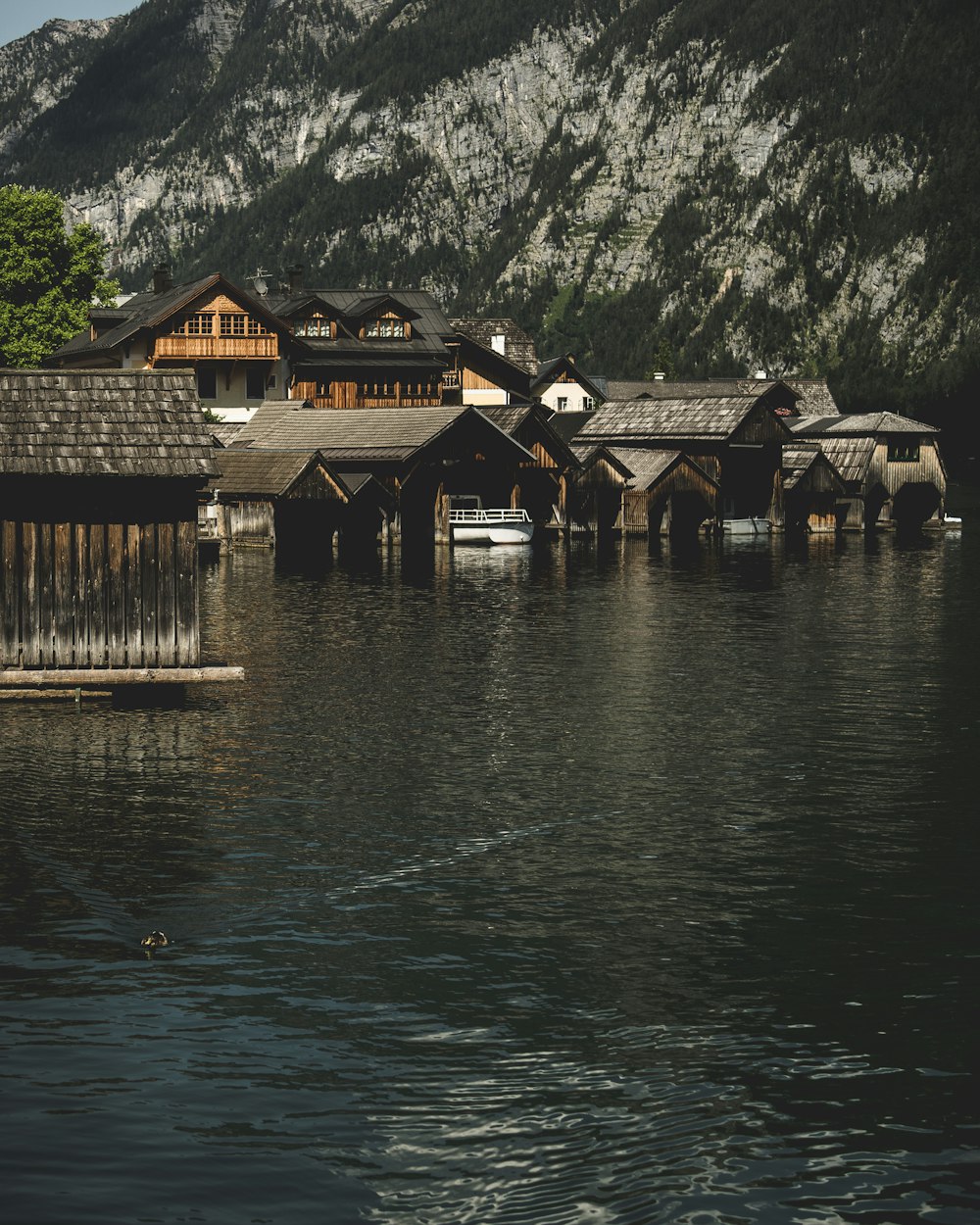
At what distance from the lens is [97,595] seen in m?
26.9

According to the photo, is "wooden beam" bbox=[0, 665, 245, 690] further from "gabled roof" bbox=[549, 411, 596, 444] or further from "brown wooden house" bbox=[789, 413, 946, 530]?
"gabled roof" bbox=[549, 411, 596, 444]

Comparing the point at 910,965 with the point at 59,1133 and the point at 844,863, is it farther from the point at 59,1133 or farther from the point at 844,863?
the point at 59,1133

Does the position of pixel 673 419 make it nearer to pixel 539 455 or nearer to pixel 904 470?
pixel 539 455

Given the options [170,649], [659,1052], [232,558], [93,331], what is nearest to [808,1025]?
[659,1052]

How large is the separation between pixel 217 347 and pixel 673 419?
25667 millimetres

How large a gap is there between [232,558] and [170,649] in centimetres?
4270

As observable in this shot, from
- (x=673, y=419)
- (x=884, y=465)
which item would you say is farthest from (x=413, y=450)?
(x=884, y=465)

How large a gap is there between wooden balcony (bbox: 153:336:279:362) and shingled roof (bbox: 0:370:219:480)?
6458cm

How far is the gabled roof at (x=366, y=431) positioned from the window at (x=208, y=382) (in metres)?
10.0

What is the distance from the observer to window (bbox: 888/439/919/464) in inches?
3831

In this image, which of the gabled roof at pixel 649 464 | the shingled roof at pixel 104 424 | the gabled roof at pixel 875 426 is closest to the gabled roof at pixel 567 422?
the gabled roof at pixel 875 426

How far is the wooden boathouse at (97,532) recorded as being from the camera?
26.7 m

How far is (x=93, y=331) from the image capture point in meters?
92.9

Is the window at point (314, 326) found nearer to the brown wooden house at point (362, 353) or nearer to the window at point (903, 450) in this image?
the brown wooden house at point (362, 353)
